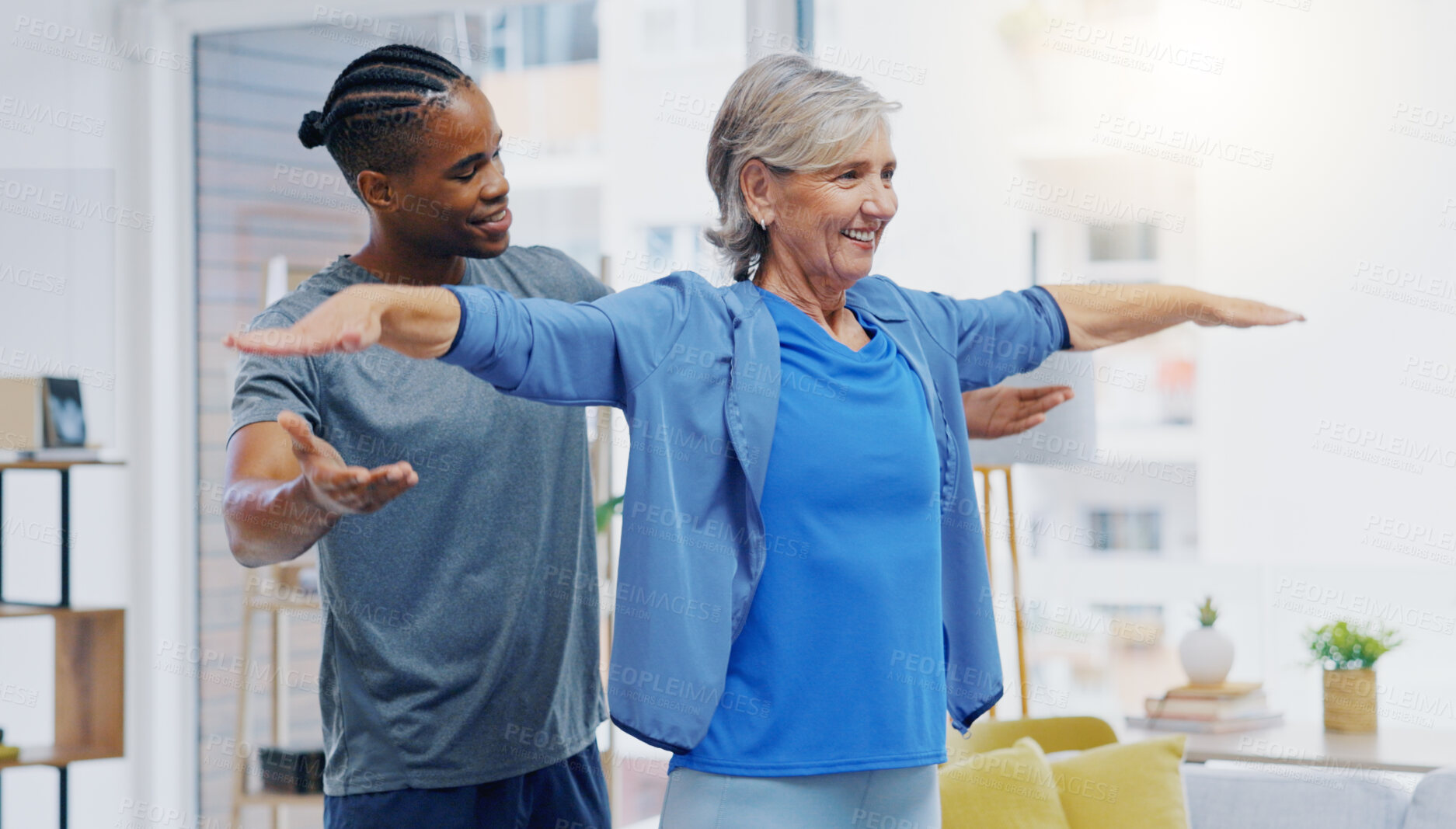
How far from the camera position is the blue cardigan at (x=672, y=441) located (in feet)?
3.85

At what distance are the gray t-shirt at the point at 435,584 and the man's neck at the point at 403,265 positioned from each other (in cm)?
2

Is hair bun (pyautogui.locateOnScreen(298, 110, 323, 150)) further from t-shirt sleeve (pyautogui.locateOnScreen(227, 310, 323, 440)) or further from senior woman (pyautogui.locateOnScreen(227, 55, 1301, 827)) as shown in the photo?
senior woman (pyautogui.locateOnScreen(227, 55, 1301, 827))

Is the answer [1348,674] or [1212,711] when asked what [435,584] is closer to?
[1212,711]

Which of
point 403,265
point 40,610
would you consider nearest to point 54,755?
point 40,610

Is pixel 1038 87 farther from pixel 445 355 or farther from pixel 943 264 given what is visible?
pixel 445 355

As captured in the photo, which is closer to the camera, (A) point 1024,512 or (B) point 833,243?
(B) point 833,243

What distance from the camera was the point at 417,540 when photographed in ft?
4.88

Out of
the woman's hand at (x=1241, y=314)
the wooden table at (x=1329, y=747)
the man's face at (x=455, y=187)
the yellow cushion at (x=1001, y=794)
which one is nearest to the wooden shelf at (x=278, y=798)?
the yellow cushion at (x=1001, y=794)

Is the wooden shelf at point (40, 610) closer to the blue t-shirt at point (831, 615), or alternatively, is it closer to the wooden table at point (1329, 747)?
the blue t-shirt at point (831, 615)

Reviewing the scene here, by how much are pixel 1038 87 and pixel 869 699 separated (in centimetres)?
245

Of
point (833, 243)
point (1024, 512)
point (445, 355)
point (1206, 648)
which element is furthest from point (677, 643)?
point (1024, 512)

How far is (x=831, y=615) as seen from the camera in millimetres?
1232

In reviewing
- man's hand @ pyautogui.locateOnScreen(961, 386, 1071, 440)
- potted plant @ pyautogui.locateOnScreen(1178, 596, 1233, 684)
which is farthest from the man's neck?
potted plant @ pyautogui.locateOnScreen(1178, 596, 1233, 684)

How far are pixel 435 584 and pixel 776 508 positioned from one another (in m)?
0.48
